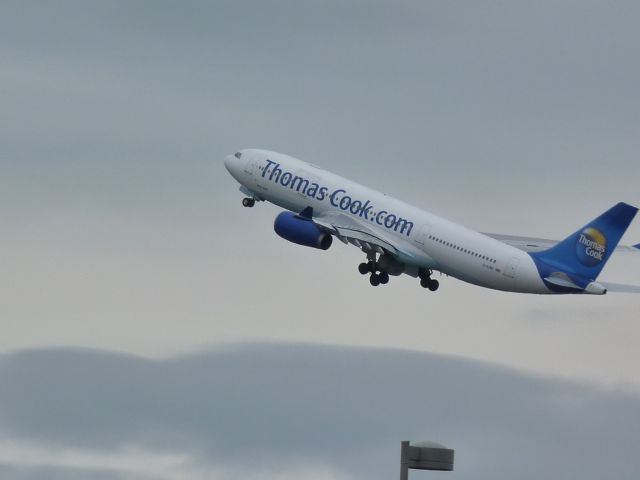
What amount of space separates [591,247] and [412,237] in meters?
12.9

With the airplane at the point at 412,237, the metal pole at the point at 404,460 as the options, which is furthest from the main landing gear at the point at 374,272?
the metal pole at the point at 404,460

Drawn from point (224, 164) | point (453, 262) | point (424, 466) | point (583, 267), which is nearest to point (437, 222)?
point (453, 262)

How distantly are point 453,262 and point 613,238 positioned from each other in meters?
10.9

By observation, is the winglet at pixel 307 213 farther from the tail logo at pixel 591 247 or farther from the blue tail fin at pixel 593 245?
the tail logo at pixel 591 247

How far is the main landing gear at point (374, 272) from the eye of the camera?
116750 mm

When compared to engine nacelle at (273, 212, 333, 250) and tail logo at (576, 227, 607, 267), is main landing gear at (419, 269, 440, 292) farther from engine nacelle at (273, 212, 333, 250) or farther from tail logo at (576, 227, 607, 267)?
tail logo at (576, 227, 607, 267)

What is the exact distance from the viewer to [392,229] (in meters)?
114

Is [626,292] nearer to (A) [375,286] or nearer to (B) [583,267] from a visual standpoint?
(B) [583,267]

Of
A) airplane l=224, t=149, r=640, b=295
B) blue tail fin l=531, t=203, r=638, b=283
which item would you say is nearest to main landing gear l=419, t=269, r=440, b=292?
airplane l=224, t=149, r=640, b=295

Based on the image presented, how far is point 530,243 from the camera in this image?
117m

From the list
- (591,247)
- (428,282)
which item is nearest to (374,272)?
(428,282)

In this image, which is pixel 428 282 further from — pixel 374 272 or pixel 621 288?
pixel 621 288

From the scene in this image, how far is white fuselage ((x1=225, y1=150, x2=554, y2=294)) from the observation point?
10794 cm

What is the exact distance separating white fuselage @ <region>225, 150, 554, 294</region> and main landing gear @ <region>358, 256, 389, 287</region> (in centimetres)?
316
